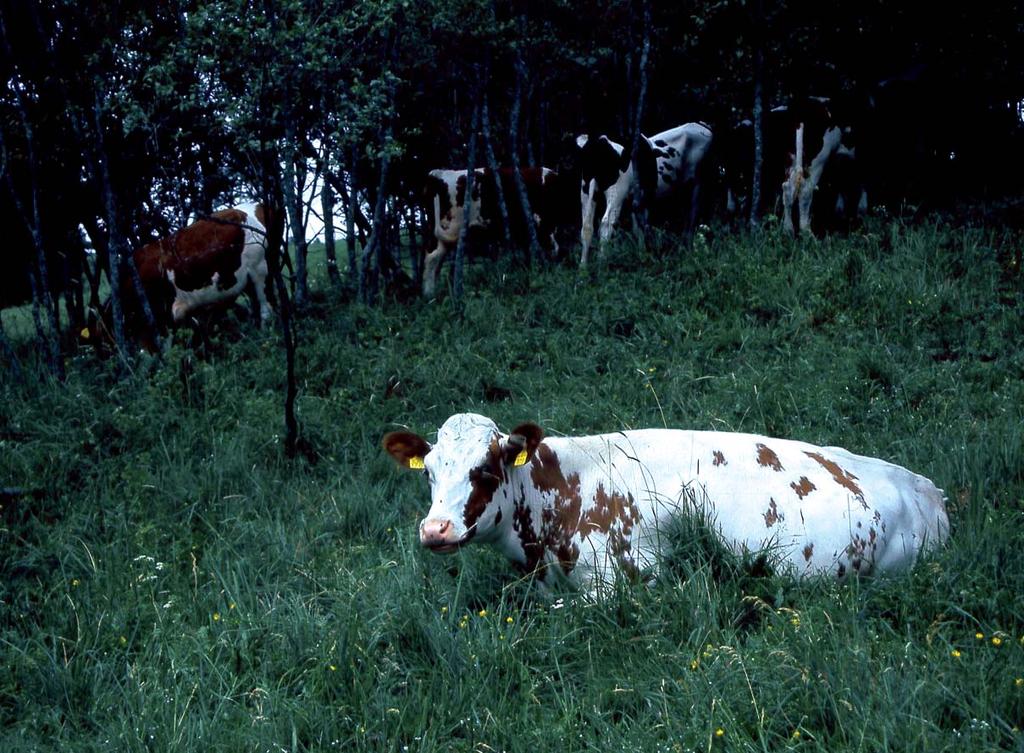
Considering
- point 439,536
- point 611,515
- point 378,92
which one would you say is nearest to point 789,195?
point 378,92

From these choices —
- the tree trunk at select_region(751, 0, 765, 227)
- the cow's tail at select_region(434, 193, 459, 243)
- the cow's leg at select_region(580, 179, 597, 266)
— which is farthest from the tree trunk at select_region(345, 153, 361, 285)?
the tree trunk at select_region(751, 0, 765, 227)

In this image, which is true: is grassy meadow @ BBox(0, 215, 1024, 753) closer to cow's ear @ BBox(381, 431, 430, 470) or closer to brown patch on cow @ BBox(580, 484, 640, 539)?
brown patch on cow @ BBox(580, 484, 640, 539)

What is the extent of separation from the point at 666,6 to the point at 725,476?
36.7ft

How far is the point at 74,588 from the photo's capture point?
18.8 feet

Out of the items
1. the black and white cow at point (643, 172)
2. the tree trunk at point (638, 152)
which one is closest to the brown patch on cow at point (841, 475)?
the tree trunk at point (638, 152)

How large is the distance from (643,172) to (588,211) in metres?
1.29

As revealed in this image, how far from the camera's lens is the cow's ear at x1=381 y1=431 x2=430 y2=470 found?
209 inches

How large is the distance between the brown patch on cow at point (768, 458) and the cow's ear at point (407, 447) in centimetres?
172

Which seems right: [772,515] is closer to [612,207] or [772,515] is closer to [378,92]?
[378,92]

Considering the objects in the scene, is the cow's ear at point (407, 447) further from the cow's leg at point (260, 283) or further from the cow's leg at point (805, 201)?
the cow's leg at point (805, 201)

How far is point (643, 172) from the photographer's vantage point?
14742mm

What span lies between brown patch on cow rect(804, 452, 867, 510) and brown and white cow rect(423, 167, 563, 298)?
905 cm

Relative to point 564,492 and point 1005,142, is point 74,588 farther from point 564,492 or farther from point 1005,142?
point 1005,142

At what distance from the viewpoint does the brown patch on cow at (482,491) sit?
4.94 metres
